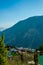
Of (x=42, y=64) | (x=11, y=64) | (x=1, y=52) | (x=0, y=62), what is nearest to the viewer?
(x=42, y=64)

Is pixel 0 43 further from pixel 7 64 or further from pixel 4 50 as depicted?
pixel 7 64

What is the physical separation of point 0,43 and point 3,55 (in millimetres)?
565

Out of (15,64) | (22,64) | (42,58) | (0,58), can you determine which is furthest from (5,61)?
(42,58)

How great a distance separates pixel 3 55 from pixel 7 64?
905 mm

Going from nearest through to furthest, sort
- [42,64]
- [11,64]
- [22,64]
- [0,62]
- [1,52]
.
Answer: [42,64], [22,64], [11,64], [0,62], [1,52]

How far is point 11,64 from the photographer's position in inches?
354

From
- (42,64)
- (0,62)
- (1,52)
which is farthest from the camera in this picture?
(1,52)

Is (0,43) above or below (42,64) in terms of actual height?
above

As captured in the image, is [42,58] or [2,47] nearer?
[42,58]

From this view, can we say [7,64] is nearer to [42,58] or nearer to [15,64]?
[15,64]

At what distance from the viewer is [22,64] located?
834 centimetres

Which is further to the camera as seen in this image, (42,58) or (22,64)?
(22,64)

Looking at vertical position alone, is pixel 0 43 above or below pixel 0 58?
above

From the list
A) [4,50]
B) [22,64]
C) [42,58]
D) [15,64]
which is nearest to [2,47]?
[4,50]
